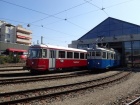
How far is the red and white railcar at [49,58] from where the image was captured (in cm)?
2005

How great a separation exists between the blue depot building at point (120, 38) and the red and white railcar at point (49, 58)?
55.3ft

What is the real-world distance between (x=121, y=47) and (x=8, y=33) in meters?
60.8

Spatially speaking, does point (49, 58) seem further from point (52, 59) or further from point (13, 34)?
point (13, 34)

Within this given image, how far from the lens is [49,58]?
2102 centimetres

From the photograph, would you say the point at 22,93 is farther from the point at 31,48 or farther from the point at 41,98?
A: the point at 31,48

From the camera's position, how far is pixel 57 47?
22.3 meters

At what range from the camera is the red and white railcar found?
20047 millimetres

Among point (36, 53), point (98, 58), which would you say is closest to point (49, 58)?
point (36, 53)

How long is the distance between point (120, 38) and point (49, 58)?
2231 centimetres

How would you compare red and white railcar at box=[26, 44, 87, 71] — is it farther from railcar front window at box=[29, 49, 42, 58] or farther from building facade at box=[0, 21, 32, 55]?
building facade at box=[0, 21, 32, 55]

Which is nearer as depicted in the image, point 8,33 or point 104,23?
point 104,23

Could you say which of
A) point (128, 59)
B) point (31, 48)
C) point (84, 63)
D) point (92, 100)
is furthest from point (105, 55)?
point (92, 100)

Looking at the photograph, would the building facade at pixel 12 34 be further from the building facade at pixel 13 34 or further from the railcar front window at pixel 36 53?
the railcar front window at pixel 36 53

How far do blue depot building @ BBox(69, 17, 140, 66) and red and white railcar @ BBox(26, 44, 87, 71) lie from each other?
16849 mm
